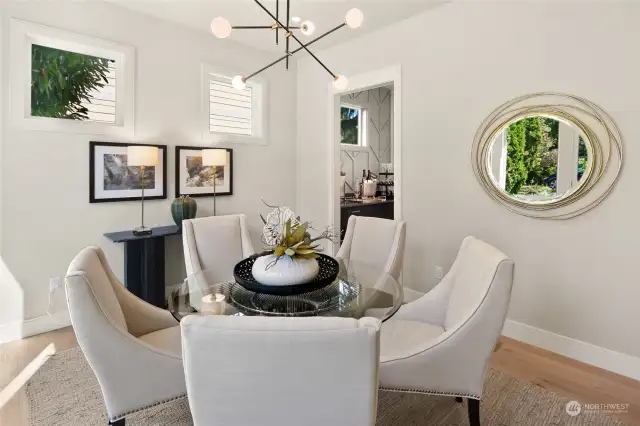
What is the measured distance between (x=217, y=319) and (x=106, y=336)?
0.76 metres

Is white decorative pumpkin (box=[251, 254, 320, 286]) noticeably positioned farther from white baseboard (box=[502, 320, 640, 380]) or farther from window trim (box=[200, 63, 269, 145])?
window trim (box=[200, 63, 269, 145])

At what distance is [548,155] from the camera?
8.81 ft

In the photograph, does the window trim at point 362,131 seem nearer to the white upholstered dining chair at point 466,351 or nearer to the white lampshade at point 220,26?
the white lampshade at point 220,26

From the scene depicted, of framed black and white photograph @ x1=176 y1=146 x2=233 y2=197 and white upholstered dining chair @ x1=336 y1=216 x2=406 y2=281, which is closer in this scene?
white upholstered dining chair @ x1=336 y1=216 x2=406 y2=281

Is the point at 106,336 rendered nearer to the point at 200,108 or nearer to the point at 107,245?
the point at 107,245

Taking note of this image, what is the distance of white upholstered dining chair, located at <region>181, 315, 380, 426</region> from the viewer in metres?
0.93

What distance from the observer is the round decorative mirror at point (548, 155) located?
2408mm

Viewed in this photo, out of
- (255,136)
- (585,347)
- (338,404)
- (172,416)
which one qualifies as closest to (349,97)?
(255,136)

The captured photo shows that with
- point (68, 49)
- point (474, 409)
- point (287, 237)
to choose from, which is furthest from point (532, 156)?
point (68, 49)

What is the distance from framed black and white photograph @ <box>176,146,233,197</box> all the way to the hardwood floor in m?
1.69

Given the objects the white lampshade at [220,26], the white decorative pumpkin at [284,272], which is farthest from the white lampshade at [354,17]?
the white decorative pumpkin at [284,272]

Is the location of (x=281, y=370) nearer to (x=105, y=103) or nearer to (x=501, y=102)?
(x=501, y=102)

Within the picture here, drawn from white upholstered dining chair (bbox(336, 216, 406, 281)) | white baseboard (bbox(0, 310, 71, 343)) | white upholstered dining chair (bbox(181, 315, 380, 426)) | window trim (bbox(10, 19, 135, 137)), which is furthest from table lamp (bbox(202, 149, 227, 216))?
white upholstered dining chair (bbox(181, 315, 380, 426))

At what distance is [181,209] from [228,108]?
1453 mm
